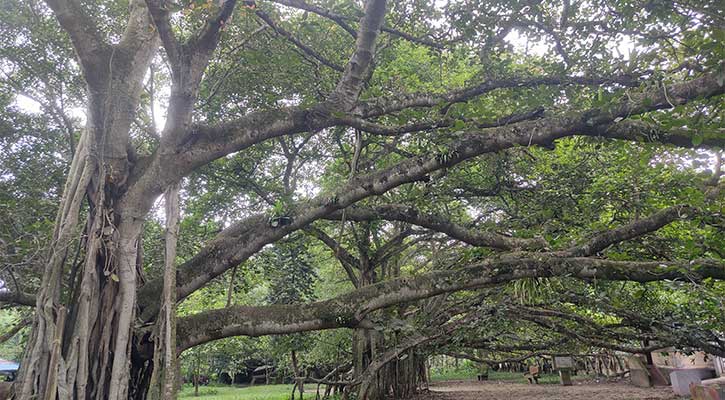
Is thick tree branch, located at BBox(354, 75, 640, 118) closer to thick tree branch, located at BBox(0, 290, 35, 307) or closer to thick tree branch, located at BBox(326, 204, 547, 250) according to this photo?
thick tree branch, located at BBox(326, 204, 547, 250)

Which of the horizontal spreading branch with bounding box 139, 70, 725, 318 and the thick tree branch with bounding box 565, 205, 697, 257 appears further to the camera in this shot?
the thick tree branch with bounding box 565, 205, 697, 257

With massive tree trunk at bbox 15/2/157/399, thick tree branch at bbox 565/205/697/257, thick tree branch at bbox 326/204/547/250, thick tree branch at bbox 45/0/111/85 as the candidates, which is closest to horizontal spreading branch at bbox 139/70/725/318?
massive tree trunk at bbox 15/2/157/399

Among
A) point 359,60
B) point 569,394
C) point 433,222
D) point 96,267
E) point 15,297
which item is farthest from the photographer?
point 569,394

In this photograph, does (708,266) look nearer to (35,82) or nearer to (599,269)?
(599,269)

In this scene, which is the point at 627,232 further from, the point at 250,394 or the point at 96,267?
the point at 250,394

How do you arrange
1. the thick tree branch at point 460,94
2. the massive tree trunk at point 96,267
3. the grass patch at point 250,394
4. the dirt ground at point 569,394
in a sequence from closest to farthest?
the massive tree trunk at point 96,267
the thick tree branch at point 460,94
the dirt ground at point 569,394
the grass patch at point 250,394

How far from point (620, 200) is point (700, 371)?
826 cm

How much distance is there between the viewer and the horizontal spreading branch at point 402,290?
12.1 ft

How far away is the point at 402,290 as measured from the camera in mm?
3938

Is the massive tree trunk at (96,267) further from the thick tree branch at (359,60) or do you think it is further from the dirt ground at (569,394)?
the dirt ground at (569,394)

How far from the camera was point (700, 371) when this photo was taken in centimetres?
1110

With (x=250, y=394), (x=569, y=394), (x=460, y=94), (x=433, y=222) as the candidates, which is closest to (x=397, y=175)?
(x=433, y=222)

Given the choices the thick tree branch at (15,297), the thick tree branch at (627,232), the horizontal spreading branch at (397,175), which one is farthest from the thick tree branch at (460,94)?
the thick tree branch at (15,297)

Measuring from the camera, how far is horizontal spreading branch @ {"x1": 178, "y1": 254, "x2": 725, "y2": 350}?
3.70 m
